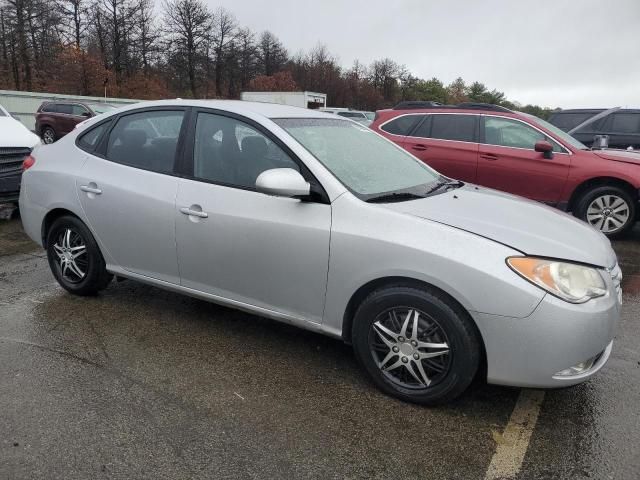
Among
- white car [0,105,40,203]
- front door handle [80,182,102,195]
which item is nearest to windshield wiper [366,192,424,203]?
front door handle [80,182,102,195]

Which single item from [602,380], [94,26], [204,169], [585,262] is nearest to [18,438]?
[204,169]

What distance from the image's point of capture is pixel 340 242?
286cm

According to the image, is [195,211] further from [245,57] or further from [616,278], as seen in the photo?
[245,57]

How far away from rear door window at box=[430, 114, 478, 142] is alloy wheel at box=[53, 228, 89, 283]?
515cm

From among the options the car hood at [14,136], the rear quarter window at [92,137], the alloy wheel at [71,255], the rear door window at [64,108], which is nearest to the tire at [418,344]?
the alloy wheel at [71,255]

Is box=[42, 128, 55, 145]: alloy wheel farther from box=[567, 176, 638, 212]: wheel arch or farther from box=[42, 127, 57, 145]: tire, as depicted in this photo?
box=[567, 176, 638, 212]: wheel arch

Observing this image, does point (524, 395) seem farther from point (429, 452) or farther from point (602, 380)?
point (429, 452)

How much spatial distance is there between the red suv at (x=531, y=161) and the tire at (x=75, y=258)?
4881 mm

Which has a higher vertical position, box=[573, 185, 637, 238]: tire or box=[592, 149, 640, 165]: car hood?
box=[592, 149, 640, 165]: car hood

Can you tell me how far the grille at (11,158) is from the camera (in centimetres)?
706

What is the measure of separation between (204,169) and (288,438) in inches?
71.5

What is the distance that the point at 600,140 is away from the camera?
818 cm

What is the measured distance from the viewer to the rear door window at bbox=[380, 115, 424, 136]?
775 centimetres

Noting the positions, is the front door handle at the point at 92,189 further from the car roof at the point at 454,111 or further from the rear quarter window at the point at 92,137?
the car roof at the point at 454,111
